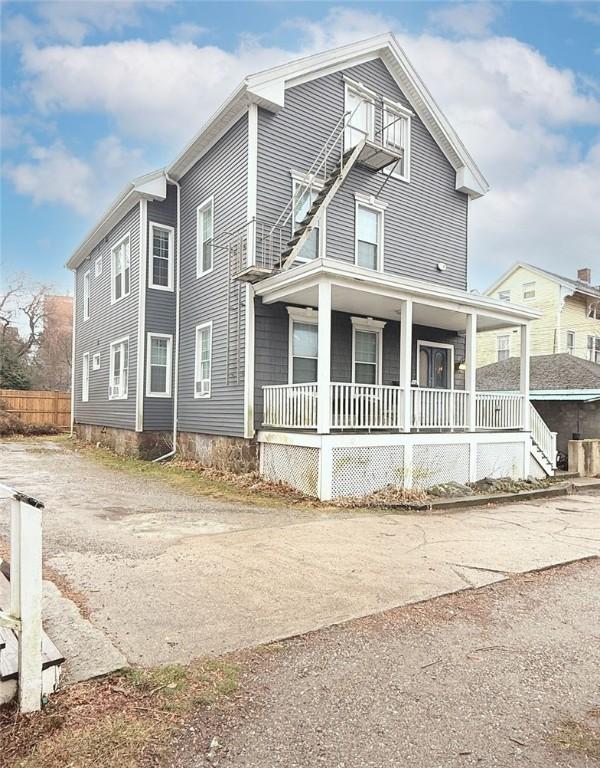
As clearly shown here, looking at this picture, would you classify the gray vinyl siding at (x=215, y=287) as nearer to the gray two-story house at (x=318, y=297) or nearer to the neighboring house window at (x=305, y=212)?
the gray two-story house at (x=318, y=297)

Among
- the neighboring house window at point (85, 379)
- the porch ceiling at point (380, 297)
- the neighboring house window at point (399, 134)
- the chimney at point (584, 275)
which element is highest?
the chimney at point (584, 275)

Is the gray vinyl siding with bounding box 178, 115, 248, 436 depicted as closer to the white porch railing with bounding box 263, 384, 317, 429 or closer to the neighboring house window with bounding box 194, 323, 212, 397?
the neighboring house window with bounding box 194, 323, 212, 397

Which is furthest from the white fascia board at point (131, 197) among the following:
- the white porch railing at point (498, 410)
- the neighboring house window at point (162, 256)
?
the white porch railing at point (498, 410)

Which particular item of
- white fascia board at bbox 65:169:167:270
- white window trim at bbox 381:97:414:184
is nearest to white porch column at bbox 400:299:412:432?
white window trim at bbox 381:97:414:184

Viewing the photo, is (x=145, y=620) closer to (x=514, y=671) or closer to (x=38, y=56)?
(x=514, y=671)

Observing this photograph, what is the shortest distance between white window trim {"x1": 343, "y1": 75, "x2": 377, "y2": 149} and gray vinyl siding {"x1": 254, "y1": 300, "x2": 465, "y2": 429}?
4641mm

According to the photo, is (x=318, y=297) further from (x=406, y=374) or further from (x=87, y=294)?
(x=87, y=294)

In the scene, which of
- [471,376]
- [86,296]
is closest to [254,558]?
[471,376]

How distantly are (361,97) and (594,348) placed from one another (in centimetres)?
2006

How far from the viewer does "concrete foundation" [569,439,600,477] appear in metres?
14.1

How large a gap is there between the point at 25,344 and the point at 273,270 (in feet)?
108

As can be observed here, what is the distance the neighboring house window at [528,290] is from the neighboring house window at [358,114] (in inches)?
674

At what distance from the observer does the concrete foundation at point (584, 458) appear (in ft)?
46.2

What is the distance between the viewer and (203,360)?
43.4ft
